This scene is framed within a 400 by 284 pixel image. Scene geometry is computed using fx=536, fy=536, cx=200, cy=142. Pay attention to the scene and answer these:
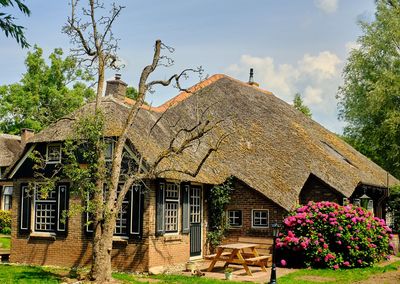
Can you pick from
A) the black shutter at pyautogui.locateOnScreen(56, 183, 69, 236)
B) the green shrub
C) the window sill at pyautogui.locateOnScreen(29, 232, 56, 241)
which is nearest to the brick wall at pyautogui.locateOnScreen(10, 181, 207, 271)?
the window sill at pyautogui.locateOnScreen(29, 232, 56, 241)

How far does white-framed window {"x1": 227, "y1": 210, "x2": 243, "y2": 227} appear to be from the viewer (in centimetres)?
2034

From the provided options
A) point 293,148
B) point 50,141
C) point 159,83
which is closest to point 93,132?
point 159,83

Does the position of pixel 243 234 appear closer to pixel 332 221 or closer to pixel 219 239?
pixel 219 239

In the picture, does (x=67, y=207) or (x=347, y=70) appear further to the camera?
(x=347, y=70)

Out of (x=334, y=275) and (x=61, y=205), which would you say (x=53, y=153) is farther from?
(x=334, y=275)

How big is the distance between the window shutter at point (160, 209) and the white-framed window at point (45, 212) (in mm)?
3813

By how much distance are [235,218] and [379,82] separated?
14.7 meters

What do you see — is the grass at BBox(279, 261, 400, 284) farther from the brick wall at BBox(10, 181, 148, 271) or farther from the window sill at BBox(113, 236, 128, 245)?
the window sill at BBox(113, 236, 128, 245)

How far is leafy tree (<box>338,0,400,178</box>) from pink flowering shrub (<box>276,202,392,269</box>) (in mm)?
12727

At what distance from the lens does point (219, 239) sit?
2009cm

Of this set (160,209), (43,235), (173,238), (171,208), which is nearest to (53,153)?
(43,235)

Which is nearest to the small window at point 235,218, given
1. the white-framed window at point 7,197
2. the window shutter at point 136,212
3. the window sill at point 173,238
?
the window sill at point 173,238

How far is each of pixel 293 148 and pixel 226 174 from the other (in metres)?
4.25

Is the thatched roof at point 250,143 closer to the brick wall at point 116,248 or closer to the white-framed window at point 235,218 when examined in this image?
the white-framed window at point 235,218
